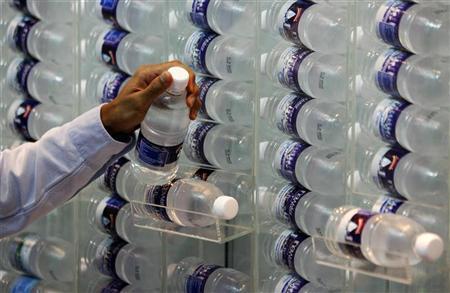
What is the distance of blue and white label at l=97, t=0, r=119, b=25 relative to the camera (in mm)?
2436

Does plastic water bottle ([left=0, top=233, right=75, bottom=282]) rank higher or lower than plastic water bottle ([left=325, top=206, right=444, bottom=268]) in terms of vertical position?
lower

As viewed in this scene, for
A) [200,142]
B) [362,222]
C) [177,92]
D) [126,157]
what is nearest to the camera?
[362,222]

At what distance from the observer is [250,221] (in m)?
2.24

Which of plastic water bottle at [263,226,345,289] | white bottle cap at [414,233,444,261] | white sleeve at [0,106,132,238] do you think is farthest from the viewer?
plastic water bottle at [263,226,345,289]

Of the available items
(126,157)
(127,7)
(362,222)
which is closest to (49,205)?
(126,157)

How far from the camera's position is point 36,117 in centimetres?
268

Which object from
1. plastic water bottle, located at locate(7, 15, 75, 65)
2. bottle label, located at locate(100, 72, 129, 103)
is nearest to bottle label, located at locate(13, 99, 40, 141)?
plastic water bottle, located at locate(7, 15, 75, 65)

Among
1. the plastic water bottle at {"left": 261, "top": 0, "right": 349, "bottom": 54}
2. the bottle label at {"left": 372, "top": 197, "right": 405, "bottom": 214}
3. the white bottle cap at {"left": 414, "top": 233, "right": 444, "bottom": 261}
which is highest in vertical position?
the plastic water bottle at {"left": 261, "top": 0, "right": 349, "bottom": 54}

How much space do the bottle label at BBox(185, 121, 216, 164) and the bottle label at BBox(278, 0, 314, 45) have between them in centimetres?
29

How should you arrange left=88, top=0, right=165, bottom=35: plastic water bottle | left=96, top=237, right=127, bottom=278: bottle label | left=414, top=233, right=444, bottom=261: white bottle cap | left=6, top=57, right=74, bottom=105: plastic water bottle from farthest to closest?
left=6, top=57, right=74, bottom=105: plastic water bottle, left=96, top=237, right=127, bottom=278: bottle label, left=88, top=0, right=165, bottom=35: plastic water bottle, left=414, top=233, right=444, bottom=261: white bottle cap

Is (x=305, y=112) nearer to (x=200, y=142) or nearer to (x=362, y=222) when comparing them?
A: (x=200, y=142)

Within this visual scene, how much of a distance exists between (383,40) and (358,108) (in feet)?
0.50

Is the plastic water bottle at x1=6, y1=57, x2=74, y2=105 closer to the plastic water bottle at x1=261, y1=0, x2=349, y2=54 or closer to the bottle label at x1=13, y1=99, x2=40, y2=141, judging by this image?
the bottle label at x1=13, y1=99, x2=40, y2=141

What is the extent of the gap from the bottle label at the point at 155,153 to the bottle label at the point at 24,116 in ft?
2.62
